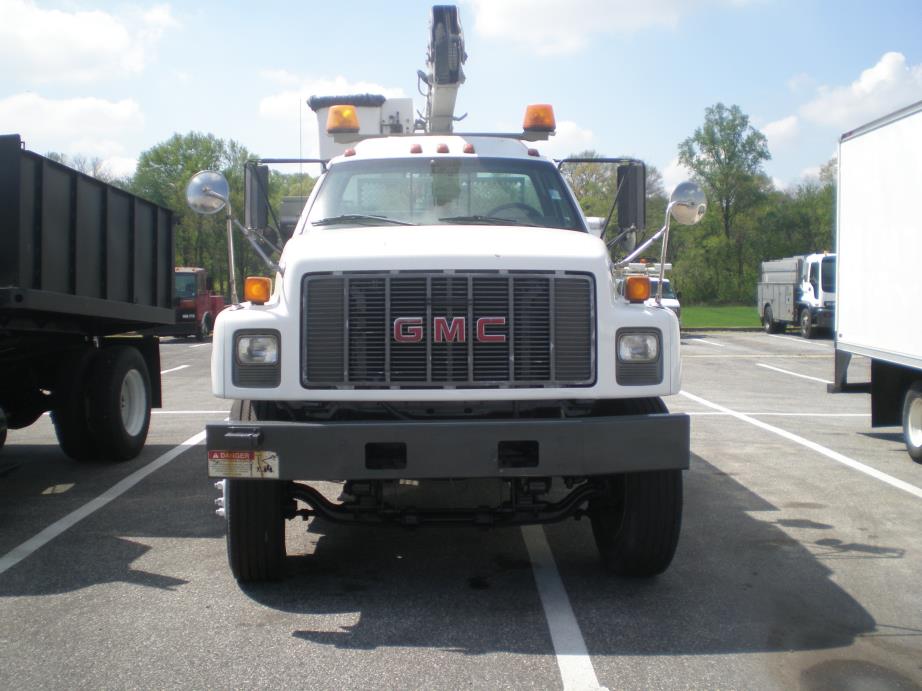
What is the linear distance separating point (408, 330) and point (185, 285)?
89.3 ft

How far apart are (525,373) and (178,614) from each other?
2.09 m

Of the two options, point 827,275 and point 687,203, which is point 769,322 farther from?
point 687,203

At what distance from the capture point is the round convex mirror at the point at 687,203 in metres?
5.29

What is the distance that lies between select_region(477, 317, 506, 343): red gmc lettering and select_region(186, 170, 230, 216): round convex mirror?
161cm

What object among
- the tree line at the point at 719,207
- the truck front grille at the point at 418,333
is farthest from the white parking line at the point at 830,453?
the tree line at the point at 719,207

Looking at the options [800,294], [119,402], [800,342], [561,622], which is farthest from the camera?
[800,294]

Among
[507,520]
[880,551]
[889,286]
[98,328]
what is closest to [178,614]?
[507,520]

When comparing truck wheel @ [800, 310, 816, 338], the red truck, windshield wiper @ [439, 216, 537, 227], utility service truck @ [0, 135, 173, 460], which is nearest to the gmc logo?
windshield wiper @ [439, 216, 537, 227]

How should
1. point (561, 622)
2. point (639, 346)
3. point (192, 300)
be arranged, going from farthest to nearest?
point (192, 300) → point (639, 346) → point (561, 622)

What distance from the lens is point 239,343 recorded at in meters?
4.62

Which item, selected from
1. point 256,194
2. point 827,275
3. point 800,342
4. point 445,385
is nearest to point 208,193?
point 256,194

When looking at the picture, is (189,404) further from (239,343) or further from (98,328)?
(239,343)

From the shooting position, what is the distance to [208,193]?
200 inches

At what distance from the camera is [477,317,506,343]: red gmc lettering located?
4.60 metres
